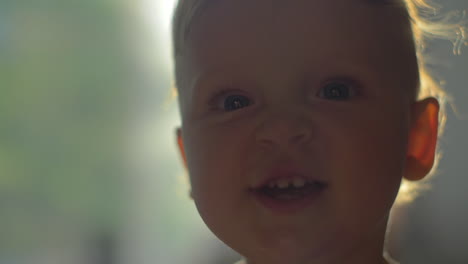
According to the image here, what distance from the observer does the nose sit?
0.51 metres

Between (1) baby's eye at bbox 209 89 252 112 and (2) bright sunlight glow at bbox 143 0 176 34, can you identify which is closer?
(1) baby's eye at bbox 209 89 252 112

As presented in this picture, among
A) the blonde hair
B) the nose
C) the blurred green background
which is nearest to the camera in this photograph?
the nose

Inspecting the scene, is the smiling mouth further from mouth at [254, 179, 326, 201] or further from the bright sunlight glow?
the bright sunlight glow

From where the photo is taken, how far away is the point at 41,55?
105 cm

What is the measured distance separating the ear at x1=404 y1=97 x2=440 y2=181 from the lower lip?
0.20 metres

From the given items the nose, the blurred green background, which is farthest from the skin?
the blurred green background

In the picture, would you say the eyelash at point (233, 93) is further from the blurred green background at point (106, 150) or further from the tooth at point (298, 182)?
the blurred green background at point (106, 150)

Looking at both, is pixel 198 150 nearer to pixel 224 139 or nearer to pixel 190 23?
pixel 224 139

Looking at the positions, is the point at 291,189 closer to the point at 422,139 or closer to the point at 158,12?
the point at 422,139

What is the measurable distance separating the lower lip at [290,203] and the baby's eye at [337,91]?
112 mm

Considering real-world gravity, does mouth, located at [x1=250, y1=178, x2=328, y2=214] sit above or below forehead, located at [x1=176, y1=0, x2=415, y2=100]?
below

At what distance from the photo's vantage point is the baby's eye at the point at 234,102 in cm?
59

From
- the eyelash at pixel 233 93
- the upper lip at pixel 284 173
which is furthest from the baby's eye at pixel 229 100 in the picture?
the upper lip at pixel 284 173

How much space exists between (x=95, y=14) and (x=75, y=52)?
0.10 meters
